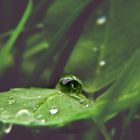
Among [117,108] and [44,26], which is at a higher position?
[44,26]

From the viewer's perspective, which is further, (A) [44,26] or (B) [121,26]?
(A) [44,26]

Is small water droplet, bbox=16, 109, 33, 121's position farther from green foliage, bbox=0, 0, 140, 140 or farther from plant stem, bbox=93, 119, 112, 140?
plant stem, bbox=93, 119, 112, 140

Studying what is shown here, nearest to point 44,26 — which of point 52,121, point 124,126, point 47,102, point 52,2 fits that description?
point 52,2

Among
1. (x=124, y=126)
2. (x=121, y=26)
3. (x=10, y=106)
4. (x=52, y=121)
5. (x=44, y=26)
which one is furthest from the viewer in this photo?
(x=44, y=26)

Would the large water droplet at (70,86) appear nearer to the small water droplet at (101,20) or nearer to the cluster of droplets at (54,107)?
the cluster of droplets at (54,107)

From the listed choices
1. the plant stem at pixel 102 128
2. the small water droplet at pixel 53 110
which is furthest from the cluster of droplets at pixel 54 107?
the plant stem at pixel 102 128

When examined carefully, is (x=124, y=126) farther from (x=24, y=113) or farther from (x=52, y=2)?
(x=52, y=2)

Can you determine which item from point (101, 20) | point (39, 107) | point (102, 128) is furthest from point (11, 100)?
point (101, 20)

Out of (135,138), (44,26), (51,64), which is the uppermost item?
(44,26)

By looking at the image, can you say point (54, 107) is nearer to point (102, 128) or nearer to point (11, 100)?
point (11, 100)
